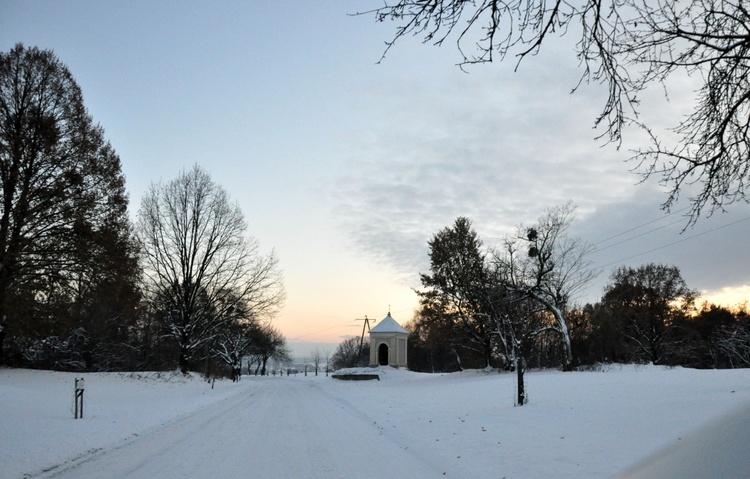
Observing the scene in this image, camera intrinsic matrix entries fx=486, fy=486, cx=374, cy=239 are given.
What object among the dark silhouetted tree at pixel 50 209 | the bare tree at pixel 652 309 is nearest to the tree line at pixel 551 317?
the bare tree at pixel 652 309

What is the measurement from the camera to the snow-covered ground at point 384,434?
24.8 ft

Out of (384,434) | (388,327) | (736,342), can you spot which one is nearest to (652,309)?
(736,342)

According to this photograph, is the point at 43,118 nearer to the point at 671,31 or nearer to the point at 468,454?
the point at 468,454

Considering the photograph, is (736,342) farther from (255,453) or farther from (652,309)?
(255,453)

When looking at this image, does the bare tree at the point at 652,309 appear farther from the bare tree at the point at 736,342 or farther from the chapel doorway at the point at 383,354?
the chapel doorway at the point at 383,354

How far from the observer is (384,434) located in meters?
11.7

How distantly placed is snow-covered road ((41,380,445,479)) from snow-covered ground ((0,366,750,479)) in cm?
3

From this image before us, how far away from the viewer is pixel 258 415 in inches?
632

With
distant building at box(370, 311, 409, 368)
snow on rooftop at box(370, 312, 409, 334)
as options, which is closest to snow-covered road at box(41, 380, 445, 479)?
distant building at box(370, 311, 409, 368)

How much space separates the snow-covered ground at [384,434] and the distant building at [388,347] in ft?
121

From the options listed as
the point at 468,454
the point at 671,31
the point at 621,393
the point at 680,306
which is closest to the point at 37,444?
the point at 468,454

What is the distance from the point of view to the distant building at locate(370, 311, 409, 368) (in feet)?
177

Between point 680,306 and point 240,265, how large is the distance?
45523 mm

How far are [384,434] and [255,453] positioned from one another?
369 cm
